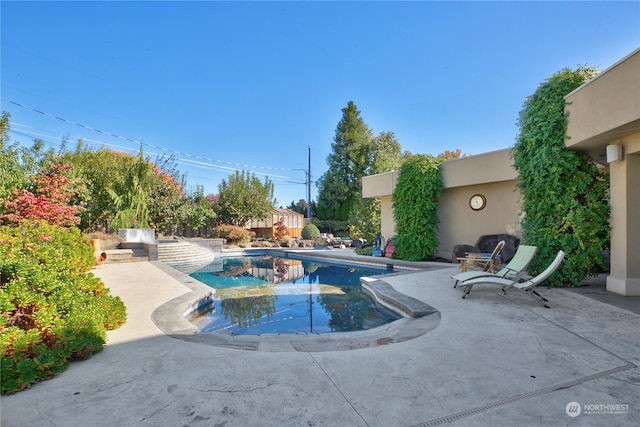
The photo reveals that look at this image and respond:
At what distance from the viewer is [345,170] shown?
33906 millimetres

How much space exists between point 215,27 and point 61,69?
972cm

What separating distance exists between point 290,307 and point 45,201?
11.2 m

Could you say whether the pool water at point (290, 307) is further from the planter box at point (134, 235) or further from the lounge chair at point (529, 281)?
the planter box at point (134, 235)

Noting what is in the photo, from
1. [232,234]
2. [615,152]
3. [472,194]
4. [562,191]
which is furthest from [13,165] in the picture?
[615,152]

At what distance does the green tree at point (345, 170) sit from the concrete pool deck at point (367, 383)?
29.1 meters

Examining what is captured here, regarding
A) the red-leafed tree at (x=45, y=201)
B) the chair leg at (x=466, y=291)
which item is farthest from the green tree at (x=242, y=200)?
the chair leg at (x=466, y=291)

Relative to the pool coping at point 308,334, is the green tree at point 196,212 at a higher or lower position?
higher

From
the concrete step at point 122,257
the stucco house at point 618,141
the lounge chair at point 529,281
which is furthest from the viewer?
the concrete step at point 122,257

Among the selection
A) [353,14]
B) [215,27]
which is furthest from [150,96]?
[353,14]

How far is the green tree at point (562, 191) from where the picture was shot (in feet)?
21.0

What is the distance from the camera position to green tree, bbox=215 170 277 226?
80.1 ft

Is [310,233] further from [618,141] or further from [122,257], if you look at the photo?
[618,141]

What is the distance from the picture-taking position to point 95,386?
257 centimetres

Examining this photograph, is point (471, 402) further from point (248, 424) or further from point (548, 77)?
point (548, 77)
